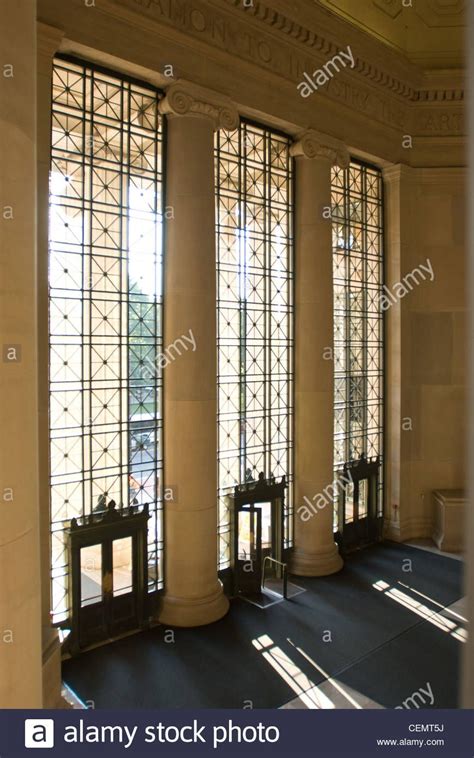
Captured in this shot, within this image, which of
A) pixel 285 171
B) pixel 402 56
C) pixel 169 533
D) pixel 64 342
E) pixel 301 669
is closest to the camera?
pixel 301 669

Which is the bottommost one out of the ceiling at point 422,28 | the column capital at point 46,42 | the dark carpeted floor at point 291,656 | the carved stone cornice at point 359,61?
the dark carpeted floor at point 291,656

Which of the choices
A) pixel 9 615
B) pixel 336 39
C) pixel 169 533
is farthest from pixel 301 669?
pixel 336 39

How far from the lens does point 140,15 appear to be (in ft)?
31.5

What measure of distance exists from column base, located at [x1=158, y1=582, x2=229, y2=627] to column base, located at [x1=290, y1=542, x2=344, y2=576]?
2832 millimetres

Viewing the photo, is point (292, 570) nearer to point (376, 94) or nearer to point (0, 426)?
point (0, 426)

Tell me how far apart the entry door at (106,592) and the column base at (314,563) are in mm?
4219

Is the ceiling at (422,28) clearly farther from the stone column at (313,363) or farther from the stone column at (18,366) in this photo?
the stone column at (18,366)

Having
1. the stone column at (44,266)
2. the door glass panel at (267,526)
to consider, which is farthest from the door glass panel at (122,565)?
the door glass panel at (267,526)

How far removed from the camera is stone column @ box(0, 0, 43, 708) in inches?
185

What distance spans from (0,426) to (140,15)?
829cm

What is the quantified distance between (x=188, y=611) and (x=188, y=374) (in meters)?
4.41

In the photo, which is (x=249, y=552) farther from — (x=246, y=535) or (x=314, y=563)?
(x=314, y=563)

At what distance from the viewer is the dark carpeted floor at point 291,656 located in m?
8.19

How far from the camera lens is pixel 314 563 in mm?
12805
